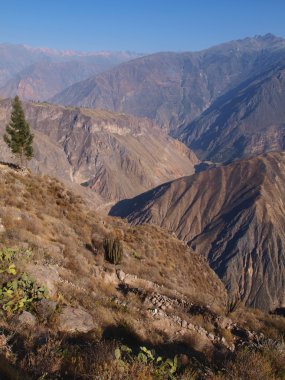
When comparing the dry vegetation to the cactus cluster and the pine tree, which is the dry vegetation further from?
the pine tree

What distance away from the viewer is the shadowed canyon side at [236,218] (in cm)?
12325

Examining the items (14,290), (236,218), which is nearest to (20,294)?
(14,290)

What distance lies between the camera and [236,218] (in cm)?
14712

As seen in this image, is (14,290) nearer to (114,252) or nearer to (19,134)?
(114,252)

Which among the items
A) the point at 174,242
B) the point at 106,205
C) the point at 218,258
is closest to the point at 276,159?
the point at 218,258

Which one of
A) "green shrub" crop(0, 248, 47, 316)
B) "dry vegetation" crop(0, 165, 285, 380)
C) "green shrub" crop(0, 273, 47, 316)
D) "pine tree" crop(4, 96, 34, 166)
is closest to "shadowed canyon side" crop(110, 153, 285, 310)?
"pine tree" crop(4, 96, 34, 166)

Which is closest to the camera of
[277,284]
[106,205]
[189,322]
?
[189,322]

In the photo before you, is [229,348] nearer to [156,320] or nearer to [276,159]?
[156,320]

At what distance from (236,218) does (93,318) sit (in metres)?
142

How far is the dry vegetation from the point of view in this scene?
726 centimetres

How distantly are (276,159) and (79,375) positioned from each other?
181772 mm

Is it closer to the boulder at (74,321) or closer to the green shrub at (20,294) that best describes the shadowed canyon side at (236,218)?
the boulder at (74,321)

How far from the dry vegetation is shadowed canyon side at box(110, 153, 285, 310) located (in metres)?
93.3

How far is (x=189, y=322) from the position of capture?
13.8 metres
